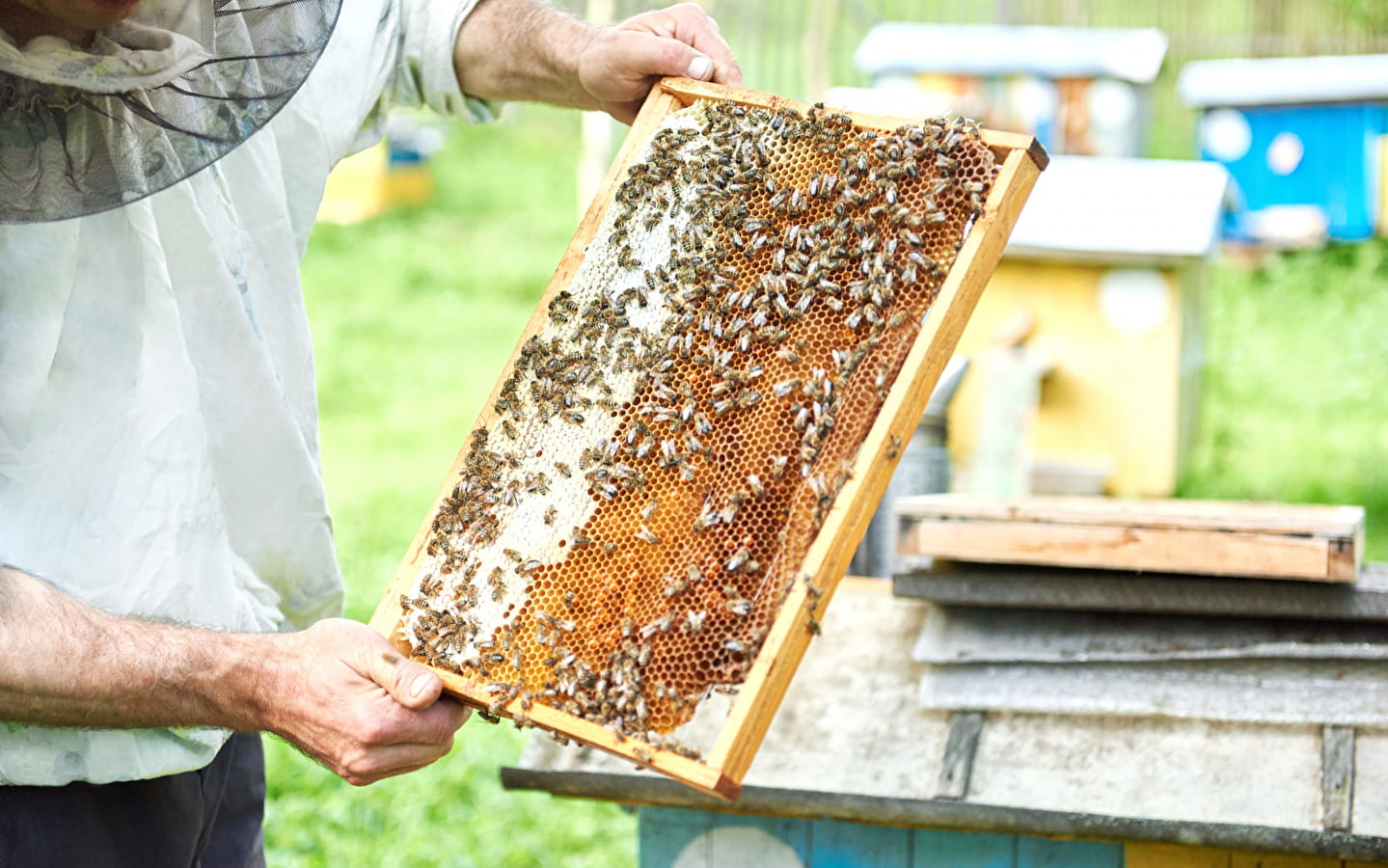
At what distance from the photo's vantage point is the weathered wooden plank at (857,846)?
2.98 m

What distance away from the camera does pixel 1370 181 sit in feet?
31.2

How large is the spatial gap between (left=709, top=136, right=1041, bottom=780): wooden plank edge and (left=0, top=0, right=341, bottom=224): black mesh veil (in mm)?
1027


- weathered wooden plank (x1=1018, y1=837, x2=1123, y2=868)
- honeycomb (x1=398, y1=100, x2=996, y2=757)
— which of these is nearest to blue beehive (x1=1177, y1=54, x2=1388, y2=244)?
weathered wooden plank (x1=1018, y1=837, x2=1123, y2=868)

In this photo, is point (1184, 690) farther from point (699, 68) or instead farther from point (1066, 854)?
point (699, 68)

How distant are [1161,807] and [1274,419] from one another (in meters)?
7.03

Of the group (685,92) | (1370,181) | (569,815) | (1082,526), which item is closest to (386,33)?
(685,92)

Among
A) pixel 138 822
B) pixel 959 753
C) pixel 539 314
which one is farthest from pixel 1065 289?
pixel 138 822

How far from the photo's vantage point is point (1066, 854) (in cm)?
287

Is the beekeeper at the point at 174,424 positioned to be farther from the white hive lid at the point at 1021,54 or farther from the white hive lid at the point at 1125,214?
the white hive lid at the point at 1021,54

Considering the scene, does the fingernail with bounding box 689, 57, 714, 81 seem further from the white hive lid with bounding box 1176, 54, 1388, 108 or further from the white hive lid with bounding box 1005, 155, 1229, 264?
the white hive lid with bounding box 1176, 54, 1388, 108

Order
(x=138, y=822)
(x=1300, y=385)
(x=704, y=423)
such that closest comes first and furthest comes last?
(x=704, y=423) → (x=138, y=822) → (x=1300, y=385)

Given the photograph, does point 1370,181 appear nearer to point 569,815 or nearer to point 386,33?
point 569,815

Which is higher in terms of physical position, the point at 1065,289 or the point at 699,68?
the point at 1065,289

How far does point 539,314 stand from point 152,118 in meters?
0.76
